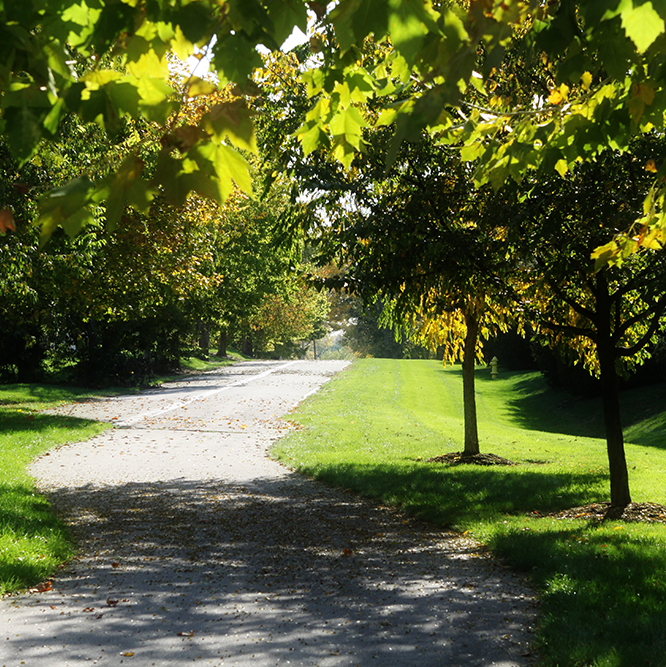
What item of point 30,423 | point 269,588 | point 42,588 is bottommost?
point 269,588

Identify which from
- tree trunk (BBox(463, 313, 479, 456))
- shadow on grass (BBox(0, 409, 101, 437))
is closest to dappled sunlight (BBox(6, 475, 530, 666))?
→ tree trunk (BBox(463, 313, 479, 456))

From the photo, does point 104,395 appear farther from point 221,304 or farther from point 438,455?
point 438,455

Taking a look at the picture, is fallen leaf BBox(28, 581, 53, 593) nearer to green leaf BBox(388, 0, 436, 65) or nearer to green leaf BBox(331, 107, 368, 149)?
green leaf BBox(331, 107, 368, 149)

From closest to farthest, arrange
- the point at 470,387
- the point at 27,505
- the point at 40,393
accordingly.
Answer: the point at 27,505 → the point at 470,387 → the point at 40,393

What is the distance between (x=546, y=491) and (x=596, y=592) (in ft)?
15.3

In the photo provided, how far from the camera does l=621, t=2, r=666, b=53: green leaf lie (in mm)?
1996

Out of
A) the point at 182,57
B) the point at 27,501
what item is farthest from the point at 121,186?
the point at 27,501

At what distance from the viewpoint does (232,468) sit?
11.2 m

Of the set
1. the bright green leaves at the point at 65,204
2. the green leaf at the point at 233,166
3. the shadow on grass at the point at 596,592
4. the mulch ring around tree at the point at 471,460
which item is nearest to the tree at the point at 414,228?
the shadow on grass at the point at 596,592

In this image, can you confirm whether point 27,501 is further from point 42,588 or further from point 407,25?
point 407,25

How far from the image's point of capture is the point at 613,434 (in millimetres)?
8047

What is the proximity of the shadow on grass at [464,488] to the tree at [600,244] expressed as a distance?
1.17 m

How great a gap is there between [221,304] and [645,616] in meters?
27.4

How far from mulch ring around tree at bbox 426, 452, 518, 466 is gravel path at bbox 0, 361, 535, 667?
3155mm
